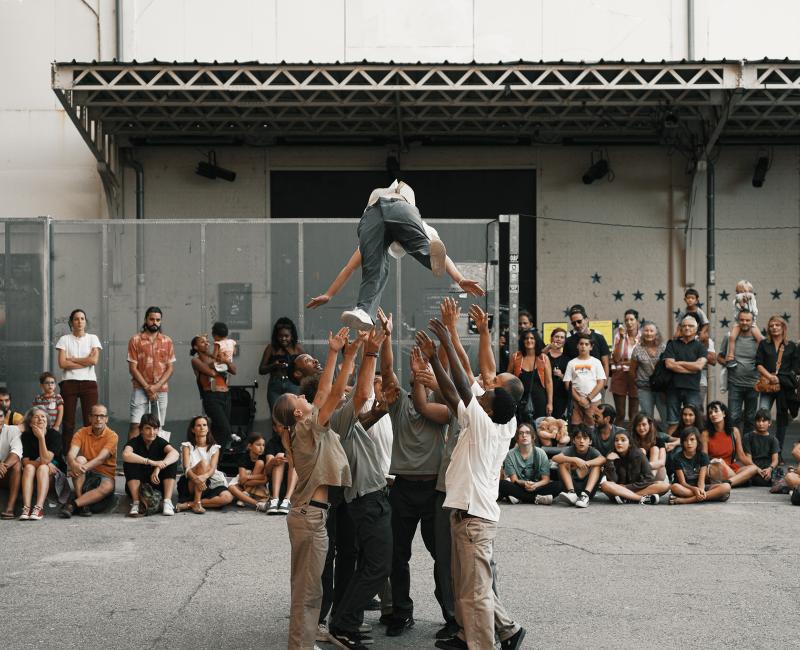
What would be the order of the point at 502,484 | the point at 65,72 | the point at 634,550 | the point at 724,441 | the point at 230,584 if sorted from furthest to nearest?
1. the point at 65,72
2. the point at 724,441
3. the point at 502,484
4. the point at 634,550
5. the point at 230,584

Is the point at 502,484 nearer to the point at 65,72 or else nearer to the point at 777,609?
the point at 777,609

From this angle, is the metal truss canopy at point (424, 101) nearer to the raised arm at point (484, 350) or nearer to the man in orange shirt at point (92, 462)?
the man in orange shirt at point (92, 462)

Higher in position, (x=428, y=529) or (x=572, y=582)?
(x=428, y=529)

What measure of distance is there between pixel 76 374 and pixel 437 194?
23.6 feet

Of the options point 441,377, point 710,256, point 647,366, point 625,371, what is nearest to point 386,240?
point 441,377

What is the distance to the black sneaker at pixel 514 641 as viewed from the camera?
6.70 m

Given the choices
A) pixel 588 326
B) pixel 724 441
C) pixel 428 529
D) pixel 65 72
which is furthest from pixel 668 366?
pixel 65 72

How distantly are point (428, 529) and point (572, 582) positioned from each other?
159 centimetres

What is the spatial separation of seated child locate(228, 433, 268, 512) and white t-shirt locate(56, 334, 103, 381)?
7.72ft

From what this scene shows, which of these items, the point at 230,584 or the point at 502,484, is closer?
the point at 230,584

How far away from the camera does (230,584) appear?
8367mm

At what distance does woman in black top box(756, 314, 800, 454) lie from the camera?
43.5ft

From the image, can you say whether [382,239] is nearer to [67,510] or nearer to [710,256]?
[67,510]

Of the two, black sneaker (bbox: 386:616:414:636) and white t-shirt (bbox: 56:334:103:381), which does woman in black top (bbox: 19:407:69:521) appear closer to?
white t-shirt (bbox: 56:334:103:381)
